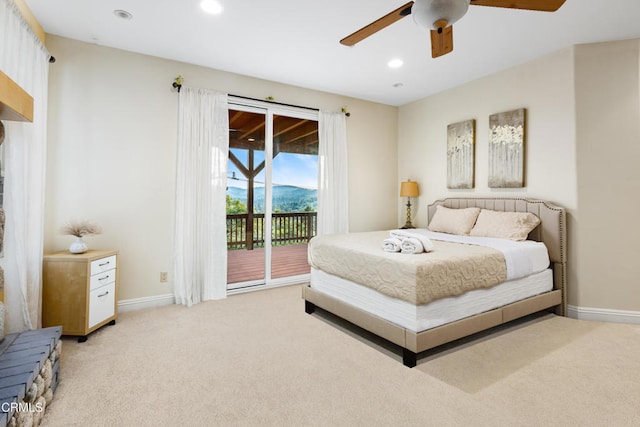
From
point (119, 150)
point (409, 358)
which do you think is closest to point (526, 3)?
point (409, 358)

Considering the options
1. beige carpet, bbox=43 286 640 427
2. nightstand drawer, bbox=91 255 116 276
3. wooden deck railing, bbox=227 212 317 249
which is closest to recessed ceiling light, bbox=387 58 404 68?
wooden deck railing, bbox=227 212 317 249

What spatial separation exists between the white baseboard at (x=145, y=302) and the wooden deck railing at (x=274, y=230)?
2.11m

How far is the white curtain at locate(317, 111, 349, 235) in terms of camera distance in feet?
15.2

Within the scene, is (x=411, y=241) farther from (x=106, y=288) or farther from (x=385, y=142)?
(x=385, y=142)

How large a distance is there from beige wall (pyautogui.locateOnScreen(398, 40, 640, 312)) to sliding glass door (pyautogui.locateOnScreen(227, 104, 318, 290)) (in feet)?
9.21

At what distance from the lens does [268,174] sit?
431 cm

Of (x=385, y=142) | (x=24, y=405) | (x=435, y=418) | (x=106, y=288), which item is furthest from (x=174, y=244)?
(x=385, y=142)

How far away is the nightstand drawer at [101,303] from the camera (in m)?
2.68

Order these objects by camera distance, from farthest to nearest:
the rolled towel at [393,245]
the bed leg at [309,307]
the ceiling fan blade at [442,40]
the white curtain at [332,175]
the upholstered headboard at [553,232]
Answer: the white curtain at [332,175], the bed leg at [309,307], the upholstered headboard at [553,232], the rolled towel at [393,245], the ceiling fan blade at [442,40]

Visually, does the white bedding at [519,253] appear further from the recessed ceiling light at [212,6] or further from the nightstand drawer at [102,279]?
the nightstand drawer at [102,279]

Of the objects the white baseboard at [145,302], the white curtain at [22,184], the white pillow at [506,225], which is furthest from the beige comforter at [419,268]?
the white curtain at [22,184]

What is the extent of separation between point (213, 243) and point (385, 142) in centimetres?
322

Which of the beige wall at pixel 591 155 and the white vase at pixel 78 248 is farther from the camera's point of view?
the beige wall at pixel 591 155

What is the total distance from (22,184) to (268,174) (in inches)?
97.2
